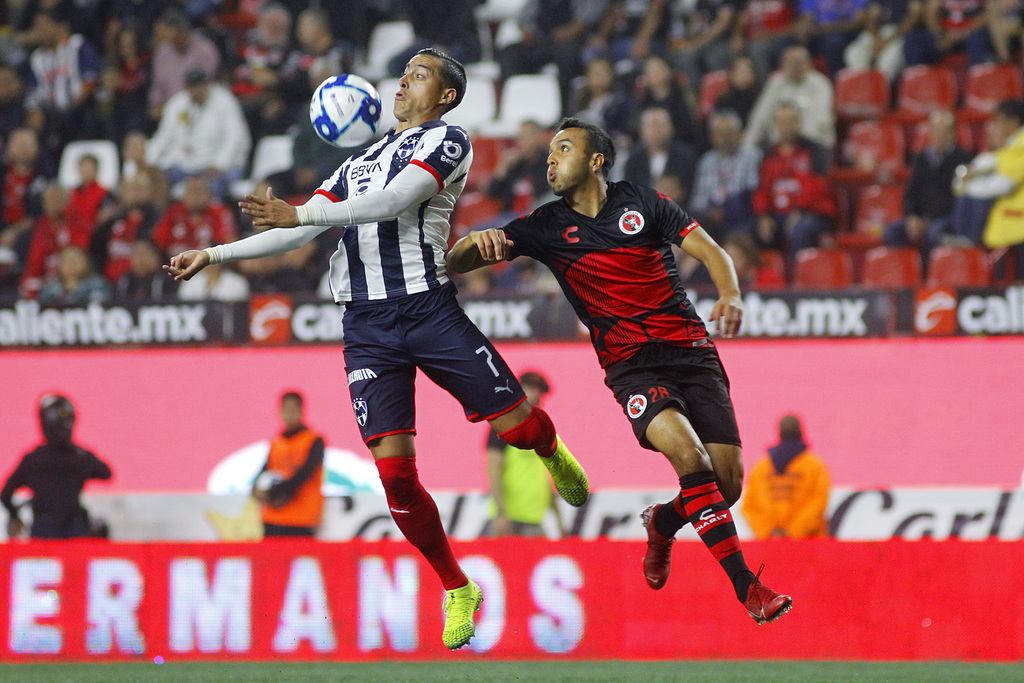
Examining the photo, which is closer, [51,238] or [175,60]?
[51,238]

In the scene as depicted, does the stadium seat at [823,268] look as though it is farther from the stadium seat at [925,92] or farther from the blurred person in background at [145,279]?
the blurred person in background at [145,279]

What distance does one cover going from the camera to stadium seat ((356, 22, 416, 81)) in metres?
13.8

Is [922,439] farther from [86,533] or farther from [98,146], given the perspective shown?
[98,146]

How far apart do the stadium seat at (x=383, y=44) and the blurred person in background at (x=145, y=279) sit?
145 inches

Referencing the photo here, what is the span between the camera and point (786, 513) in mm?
8633

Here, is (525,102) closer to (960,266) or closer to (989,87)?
(989,87)

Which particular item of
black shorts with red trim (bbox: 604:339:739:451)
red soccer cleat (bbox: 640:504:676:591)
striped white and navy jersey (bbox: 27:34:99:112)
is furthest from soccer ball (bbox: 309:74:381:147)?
striped white and navy jersey (bbox: 27:34:99:112)

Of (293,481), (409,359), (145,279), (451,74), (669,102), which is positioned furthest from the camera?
(669,102)

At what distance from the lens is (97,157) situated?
1349cm

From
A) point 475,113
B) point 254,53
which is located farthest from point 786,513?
point 254,53

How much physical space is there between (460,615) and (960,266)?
19.4 feet

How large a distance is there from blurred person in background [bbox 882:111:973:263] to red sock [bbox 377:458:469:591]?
6177mm

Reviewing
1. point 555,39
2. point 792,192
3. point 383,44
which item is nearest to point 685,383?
point 792,192

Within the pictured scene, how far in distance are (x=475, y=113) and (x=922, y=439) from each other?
598 centimetres
